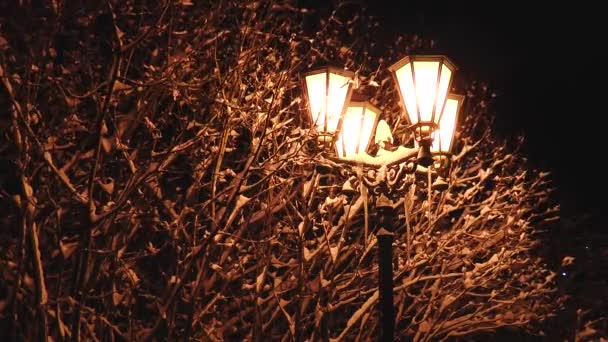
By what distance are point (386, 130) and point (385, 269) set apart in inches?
58.7

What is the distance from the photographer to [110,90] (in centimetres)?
630

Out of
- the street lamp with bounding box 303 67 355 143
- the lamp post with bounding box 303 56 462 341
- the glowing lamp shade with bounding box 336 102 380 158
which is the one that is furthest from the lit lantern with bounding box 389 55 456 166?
the glowing lamp shade with bounding box 336 102 380 158

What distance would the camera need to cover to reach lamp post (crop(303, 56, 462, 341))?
5211 millimetres

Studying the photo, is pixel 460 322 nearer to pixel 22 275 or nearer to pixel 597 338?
pixel 597 338

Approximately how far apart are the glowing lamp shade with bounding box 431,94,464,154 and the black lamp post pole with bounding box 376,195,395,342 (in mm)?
721

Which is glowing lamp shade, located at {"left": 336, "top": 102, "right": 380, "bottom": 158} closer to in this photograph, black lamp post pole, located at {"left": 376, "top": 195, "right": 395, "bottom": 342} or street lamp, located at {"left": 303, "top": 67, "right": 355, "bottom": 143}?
street lamp, located at {"left": 303, "top": 67, "right": 355, "bottom": 143}

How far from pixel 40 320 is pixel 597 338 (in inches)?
545

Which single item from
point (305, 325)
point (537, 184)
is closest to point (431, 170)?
point (305, 325)

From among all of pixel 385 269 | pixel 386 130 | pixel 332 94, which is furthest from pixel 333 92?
pixel 385 269

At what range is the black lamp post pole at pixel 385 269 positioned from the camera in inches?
200

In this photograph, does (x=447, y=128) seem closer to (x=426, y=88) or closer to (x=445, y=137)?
(x=445, y=137)

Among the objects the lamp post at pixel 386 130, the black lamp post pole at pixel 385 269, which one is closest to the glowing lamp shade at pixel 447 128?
the lamp post at pixel 386 130

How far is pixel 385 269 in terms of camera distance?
5.26 meters

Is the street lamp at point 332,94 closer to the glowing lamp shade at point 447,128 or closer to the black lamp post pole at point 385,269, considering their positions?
the black lamp post pole at point 385,269
